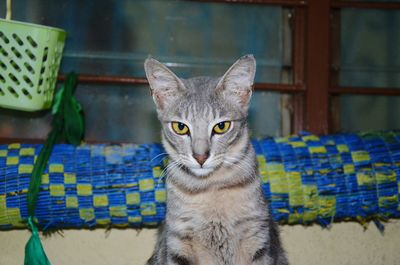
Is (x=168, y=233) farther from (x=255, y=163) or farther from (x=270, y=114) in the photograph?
(x=270, y=114)

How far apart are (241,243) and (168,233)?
0.92 feet

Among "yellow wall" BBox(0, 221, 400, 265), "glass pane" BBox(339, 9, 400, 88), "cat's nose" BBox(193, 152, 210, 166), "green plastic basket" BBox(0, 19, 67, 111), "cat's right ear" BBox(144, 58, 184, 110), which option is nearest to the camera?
"cat's nose" BBox(193, 152, 210, 166)

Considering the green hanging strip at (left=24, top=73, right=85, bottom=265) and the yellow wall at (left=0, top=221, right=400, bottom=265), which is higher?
the green hanging strip at (left=24, top=73, right=85, bottom=265)

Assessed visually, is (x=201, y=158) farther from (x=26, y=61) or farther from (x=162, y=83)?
(x=26, y=61)

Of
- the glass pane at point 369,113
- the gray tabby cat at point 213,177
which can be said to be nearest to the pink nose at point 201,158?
the gray tabby cat at point 213,177

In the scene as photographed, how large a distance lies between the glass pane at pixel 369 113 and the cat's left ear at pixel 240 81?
1.19 metres

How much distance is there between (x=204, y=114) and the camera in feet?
6.89

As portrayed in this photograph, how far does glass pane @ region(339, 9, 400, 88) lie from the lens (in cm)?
317

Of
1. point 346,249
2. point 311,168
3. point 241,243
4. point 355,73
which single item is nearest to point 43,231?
point 241,243

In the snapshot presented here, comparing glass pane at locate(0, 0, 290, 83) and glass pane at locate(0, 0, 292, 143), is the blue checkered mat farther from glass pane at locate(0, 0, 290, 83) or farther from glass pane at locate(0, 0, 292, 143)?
glass pane at locate(0, 0, 290, 83)

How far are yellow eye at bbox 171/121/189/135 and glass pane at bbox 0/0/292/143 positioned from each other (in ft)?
3.09

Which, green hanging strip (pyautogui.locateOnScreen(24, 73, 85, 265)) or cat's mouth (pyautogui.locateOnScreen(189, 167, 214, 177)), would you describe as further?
green hanging strip (pyautogui.locateOnScreen(24, 73, 85, 265))

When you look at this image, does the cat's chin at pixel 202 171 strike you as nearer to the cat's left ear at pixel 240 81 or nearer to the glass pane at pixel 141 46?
the cat's left ear at pixel 240 81

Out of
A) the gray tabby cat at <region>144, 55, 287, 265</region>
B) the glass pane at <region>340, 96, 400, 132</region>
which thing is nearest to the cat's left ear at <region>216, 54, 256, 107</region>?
A: the gray tabby cat at <region>144, 55, 287, 265</region>
